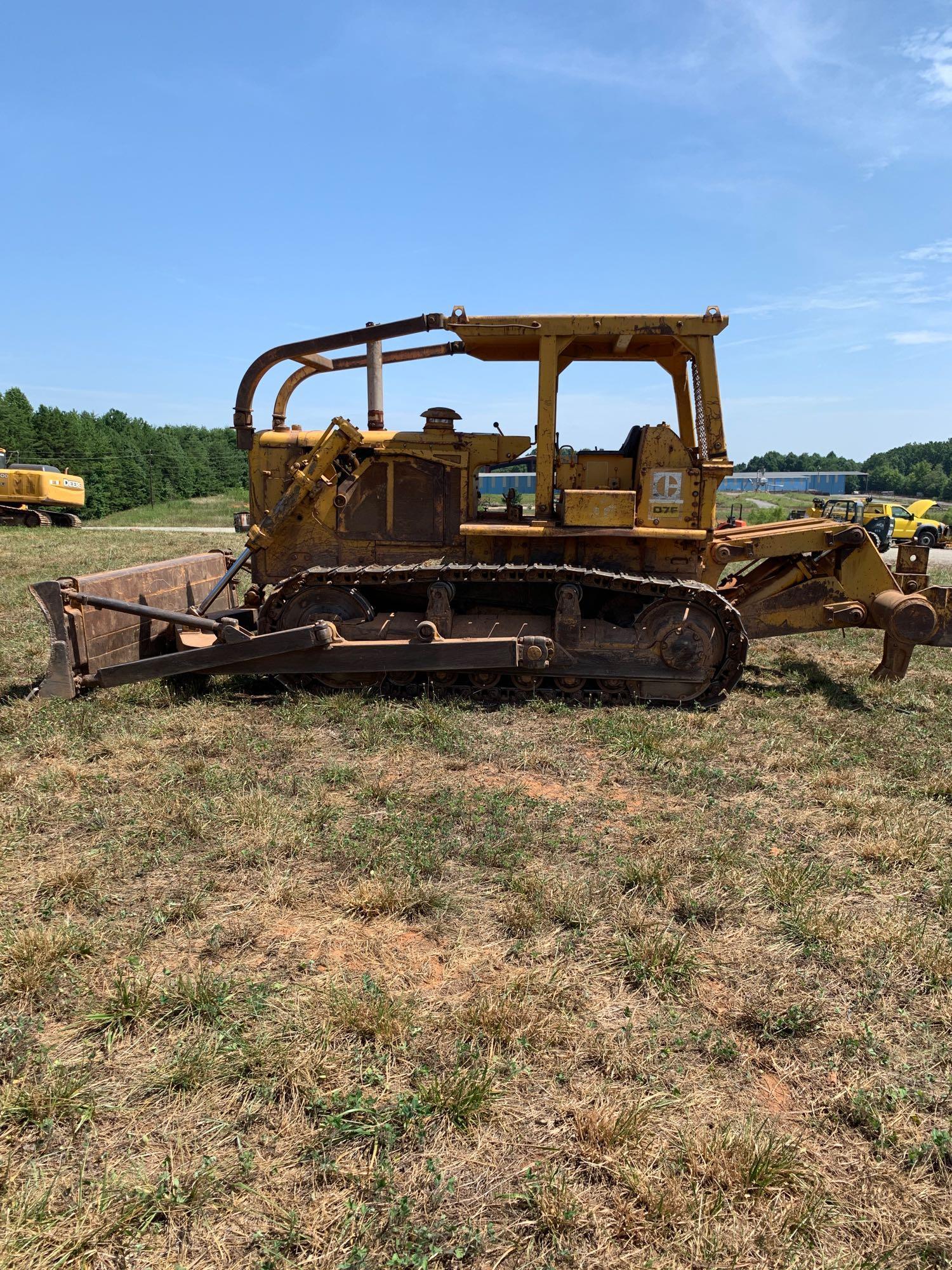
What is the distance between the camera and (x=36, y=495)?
96.0 ft

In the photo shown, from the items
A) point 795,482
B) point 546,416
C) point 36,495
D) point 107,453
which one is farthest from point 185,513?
point 795,482

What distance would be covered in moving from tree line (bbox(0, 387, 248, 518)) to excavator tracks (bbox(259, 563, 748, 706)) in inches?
1474

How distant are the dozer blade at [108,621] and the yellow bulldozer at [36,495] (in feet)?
83.0

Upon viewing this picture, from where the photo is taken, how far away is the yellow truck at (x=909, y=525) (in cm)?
2897

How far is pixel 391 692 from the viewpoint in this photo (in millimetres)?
6969

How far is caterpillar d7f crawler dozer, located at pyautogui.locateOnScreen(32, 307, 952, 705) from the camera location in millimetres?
6641

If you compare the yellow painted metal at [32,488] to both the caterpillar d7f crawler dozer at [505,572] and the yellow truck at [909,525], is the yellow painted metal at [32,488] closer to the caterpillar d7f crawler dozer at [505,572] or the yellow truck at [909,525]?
the caterpillar d7f crawler dozer at [505,572]

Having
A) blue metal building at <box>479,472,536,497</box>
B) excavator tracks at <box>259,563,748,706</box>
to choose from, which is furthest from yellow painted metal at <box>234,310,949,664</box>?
excavator tracks at <box>259,563,748,706</box>

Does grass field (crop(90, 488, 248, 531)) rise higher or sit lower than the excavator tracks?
higher

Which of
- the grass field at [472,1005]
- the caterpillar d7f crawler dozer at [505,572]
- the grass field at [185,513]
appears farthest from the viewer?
the grass field at [185,513]

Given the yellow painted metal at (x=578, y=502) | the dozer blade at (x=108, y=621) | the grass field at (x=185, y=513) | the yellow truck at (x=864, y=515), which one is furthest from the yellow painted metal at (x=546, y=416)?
the grass field at (x=185, y=513)

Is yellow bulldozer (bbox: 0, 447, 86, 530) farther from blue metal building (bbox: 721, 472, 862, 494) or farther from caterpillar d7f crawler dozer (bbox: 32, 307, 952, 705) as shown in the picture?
blue metal building (bbox: 721, 472, 862, 494)

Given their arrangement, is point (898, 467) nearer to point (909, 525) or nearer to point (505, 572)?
point (909, 525)

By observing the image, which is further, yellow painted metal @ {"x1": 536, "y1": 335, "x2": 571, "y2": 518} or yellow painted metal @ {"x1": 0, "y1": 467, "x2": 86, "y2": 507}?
yellow painted metal @ {"x1": 0, "y1": 467, "x2": 86, "y2": 507}
